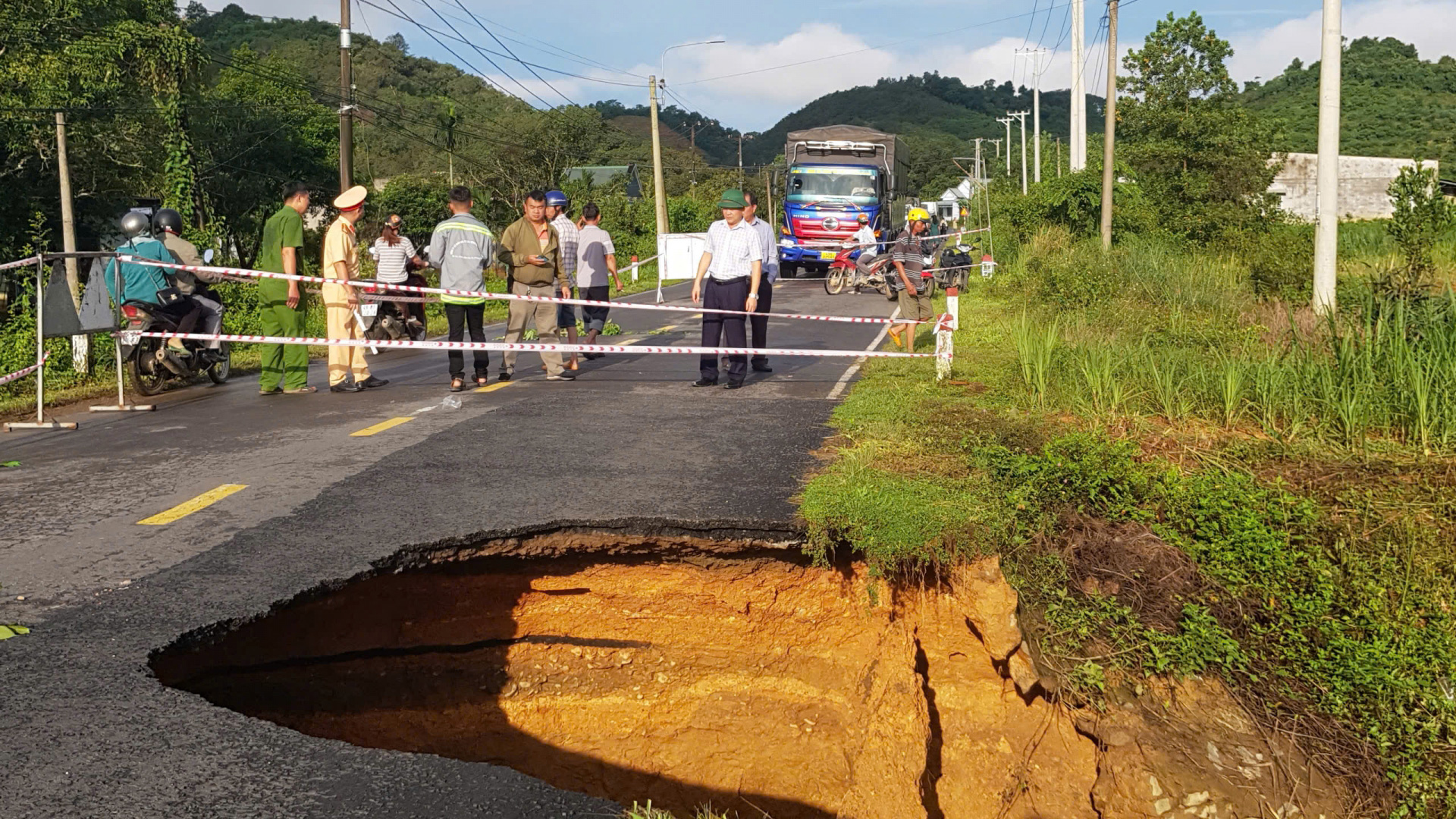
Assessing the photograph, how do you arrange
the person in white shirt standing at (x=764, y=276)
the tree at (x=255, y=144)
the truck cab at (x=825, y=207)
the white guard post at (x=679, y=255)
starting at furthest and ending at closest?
the tree at (x=255, y=144)
the truck cab at (x=825, y=207)
the white guard post at (x=679, y=255)
the person in white shirt standing at (x=764, y=276)

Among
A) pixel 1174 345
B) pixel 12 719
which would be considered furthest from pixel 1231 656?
pixel 1174 345

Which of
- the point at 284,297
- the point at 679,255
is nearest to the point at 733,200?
the point at 284,297

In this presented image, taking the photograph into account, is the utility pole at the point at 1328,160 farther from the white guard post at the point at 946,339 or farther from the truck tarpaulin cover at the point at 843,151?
the truck tarpaulin cover at the point at 843,151

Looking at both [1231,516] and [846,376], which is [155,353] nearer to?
[846,376]

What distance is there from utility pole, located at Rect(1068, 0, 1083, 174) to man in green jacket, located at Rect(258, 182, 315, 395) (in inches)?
904

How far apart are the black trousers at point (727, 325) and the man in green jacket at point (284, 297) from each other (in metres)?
3.65

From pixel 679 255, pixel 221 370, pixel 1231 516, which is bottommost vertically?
pixel 1231 516

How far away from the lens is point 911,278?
12969mm

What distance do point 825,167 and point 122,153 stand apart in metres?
20.4

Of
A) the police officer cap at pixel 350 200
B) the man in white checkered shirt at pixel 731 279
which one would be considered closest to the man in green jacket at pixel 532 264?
the police officer cap at pixel 350 200

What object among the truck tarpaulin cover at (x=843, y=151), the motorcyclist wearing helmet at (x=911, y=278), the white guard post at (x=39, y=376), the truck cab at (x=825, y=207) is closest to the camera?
the white guard post at (x=39, y=376)

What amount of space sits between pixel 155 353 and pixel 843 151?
2508cm

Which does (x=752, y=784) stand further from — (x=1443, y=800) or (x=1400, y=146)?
→ (x=1400, y=146)

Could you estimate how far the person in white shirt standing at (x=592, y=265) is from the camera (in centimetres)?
1264
